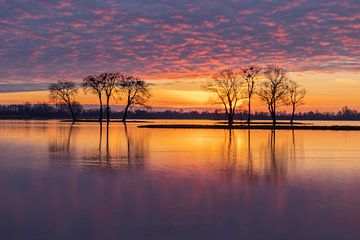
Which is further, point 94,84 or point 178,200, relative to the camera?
point 94,84

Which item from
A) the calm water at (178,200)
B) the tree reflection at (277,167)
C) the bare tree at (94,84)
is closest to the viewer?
the calm water at (178,200)

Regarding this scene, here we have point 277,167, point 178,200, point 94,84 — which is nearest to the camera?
point 178,200

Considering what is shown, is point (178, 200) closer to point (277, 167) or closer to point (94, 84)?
point (277, 167)

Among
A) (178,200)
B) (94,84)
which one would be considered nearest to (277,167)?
(178,200)

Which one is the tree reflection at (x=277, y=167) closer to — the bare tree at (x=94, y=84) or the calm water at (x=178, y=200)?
the calm water at (x=178, y=200)

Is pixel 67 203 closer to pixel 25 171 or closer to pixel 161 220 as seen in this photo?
pixel 161 220

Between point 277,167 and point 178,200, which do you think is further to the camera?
point 277,167

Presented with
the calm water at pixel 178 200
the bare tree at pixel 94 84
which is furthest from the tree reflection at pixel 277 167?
the bare tree at pixel 94 84

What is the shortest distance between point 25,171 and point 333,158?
14.2 meters

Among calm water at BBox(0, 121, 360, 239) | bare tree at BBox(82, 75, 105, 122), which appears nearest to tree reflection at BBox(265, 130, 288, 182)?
calm water at BBox(0, 121, 360, 239)

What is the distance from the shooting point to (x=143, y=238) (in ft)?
24.1

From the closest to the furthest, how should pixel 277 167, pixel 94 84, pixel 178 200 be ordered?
pixel 178 200, pixel 277 167, pixel 94 84

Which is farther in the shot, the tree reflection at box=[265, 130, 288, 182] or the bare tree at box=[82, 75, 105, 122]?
the bare tree at box=[82, 75, 105, 122]

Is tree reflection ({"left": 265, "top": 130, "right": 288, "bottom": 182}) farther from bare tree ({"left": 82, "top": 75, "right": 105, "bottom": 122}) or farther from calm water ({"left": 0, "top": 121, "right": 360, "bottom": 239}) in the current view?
bare tree ({"left": 82, "top": 75, "right": 105, "bottom": 122})
